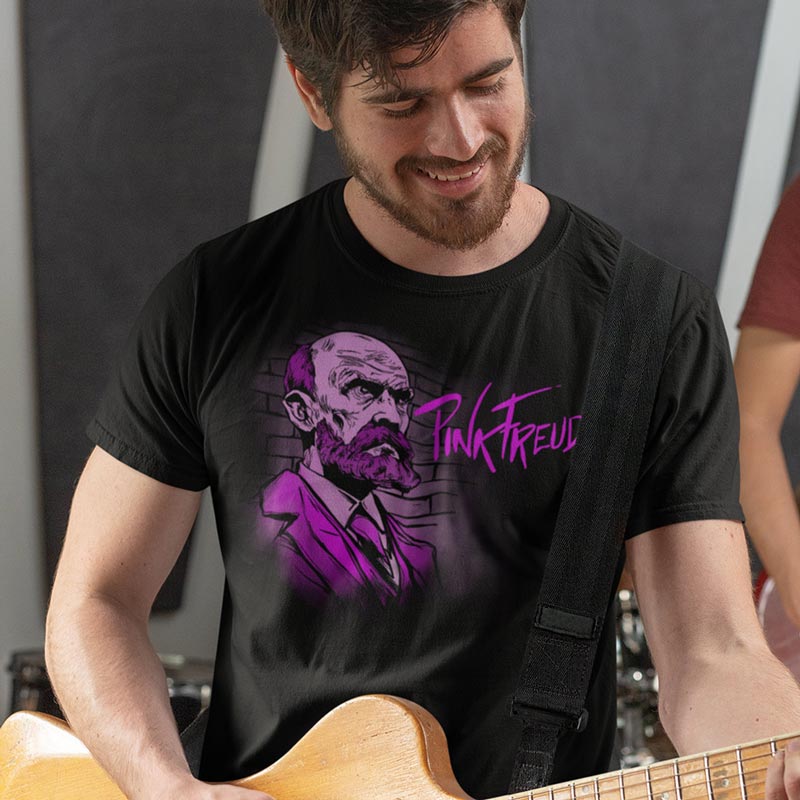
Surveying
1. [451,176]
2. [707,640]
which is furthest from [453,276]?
[707,640]

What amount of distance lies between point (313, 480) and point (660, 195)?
976 millimetres

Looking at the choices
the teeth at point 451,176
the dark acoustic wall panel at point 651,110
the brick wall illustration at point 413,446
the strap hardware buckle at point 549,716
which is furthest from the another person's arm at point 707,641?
the dark acoustic wall panel at point 651,110

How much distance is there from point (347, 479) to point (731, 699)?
21.5 inches

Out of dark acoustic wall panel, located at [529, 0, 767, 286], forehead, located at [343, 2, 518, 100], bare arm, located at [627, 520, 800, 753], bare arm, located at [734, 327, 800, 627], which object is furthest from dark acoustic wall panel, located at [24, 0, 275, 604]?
bare arm, located at [627, 520, 800, 753]

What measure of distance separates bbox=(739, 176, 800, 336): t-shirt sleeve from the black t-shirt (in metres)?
0.56

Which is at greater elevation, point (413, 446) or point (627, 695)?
point (413, 446)

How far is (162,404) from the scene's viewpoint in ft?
5.16

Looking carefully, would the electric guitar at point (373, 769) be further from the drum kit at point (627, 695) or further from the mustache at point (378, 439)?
the drum kit at point (627, 695)

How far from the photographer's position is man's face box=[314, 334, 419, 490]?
1506 mm

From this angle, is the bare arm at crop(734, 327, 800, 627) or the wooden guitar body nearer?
the wooden guitar body

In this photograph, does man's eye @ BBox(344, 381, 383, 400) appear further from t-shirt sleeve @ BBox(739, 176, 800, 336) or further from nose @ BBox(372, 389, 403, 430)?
t-shirt sleeve @ BBox(739, 176, 800, 336)

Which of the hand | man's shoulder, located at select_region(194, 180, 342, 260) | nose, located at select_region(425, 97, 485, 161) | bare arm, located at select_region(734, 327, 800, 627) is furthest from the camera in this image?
bare arm, located at select_region(734, 327, 800, 627)

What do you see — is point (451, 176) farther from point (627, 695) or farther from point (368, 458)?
point (627, 695)

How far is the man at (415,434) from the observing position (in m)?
1.37
